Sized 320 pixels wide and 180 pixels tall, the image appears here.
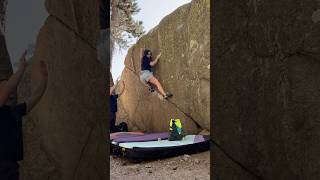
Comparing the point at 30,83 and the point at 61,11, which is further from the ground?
the point at 61,11

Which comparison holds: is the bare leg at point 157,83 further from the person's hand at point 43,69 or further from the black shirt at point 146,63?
the person's hand at point 43,69

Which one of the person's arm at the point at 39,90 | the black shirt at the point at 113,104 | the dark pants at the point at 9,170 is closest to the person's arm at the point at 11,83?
the person's arm at the point at 39,90

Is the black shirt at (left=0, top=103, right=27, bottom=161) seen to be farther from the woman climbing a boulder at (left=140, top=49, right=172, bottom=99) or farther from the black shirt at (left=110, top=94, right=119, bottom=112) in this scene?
the woman climbing a boulder at (left=140, top=49, right=172, bottom=99)

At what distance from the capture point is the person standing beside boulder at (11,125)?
2.38 metres

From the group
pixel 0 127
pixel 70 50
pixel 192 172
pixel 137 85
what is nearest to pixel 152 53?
pixel 137 85

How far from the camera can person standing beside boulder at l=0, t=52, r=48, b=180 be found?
2.38m

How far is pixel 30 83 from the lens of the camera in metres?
2.55

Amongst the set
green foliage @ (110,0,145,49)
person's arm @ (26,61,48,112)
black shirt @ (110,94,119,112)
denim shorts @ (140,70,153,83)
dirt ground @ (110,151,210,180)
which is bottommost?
dirt ground @ (110,151,210,180)

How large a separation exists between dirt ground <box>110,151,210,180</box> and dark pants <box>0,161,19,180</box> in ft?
10.7
